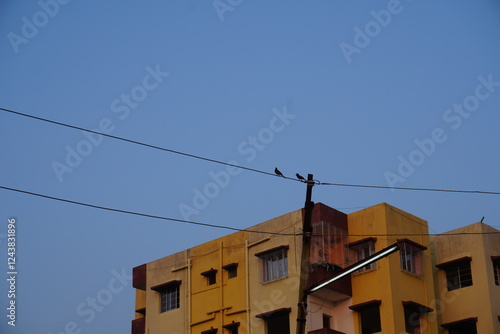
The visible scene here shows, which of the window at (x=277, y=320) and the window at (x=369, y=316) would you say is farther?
the window at (x=277, y=320)

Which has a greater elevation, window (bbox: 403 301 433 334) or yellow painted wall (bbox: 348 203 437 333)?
yellow painted wall (bbox: 348 203 437 333)

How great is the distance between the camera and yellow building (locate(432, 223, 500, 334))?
1548 inches

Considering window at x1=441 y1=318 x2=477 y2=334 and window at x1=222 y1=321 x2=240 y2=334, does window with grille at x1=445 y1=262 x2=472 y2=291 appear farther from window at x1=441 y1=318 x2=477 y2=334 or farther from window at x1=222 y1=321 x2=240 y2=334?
window at x1=222 y1=321 x2=240 y2=334

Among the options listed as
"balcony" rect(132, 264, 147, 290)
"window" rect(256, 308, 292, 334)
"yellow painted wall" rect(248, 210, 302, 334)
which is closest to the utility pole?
"yellow painted wall" rect(248, 210, 302, 334)

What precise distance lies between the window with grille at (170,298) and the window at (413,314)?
12.2 metres

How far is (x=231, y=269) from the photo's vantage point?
1682 inches

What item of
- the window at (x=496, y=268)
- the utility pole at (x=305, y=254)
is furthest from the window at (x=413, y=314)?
the utility pole at (x=305, y=254)

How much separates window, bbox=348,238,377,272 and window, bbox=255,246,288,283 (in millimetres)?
3120

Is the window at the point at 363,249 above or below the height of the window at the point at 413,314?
above

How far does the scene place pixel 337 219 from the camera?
40406 millimetres

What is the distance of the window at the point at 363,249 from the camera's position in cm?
3931

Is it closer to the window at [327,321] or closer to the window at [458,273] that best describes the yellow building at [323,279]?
the window at [327,321]

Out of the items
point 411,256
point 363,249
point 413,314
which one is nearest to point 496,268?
point 411,256

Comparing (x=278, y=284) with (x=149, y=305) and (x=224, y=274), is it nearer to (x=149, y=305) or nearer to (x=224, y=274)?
(x=224, y=274)
